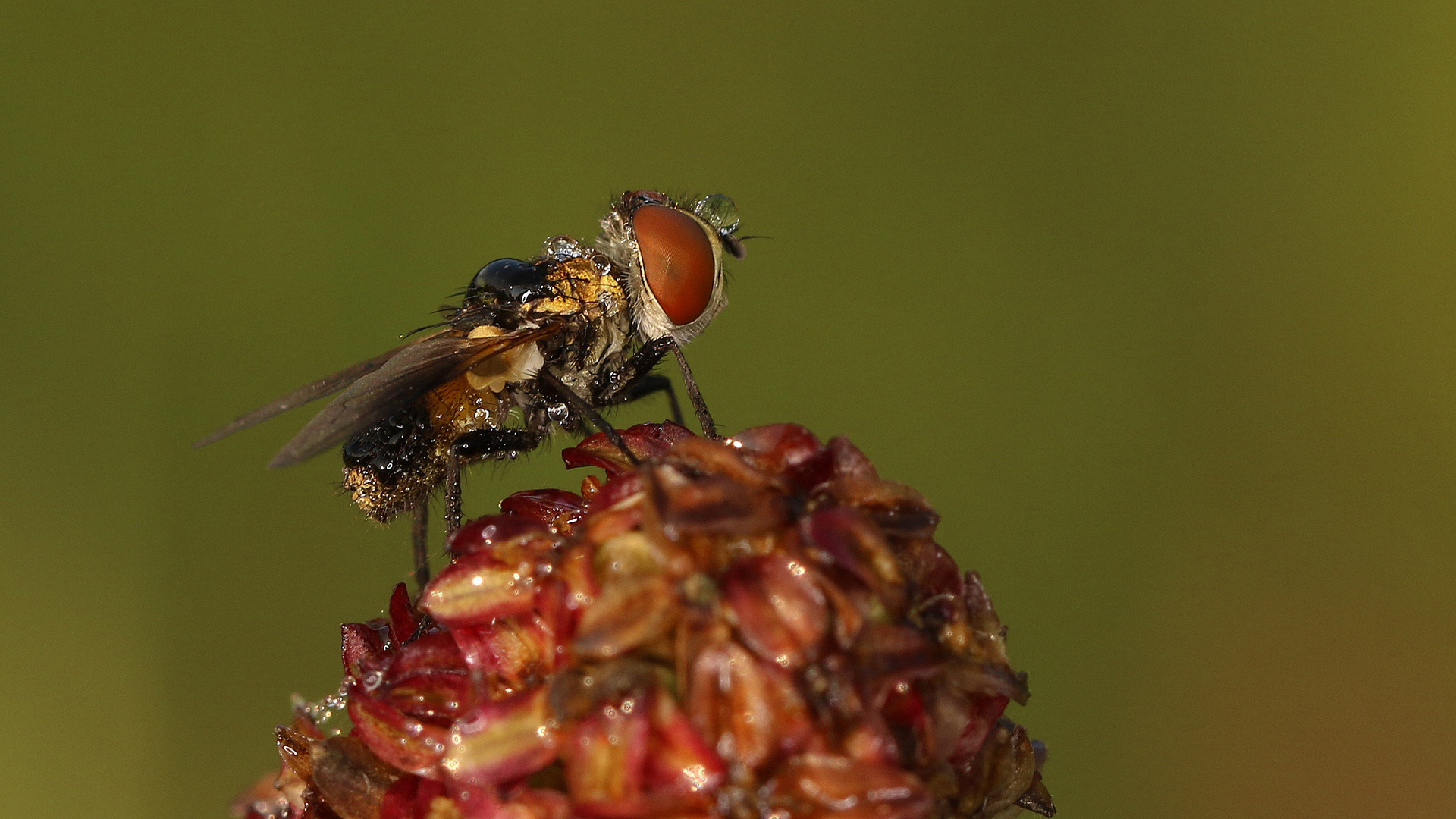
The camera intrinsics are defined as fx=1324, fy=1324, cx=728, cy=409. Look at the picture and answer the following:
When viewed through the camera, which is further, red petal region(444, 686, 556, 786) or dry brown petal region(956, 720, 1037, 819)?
dry brown petal region(956, 720, 1037, 819)

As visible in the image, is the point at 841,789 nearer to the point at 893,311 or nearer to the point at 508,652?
the point at 508,652

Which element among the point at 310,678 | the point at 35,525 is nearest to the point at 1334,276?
the point at 310,678

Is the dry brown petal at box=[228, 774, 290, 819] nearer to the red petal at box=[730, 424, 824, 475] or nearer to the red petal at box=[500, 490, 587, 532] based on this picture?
the red petal at box=[500, 490, 587, 532]

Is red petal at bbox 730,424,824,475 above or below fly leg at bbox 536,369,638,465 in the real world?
above

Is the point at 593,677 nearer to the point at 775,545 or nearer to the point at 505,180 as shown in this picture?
the point at 775,545

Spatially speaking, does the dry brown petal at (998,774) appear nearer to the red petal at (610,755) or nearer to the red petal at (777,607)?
the red petal at (777,607)

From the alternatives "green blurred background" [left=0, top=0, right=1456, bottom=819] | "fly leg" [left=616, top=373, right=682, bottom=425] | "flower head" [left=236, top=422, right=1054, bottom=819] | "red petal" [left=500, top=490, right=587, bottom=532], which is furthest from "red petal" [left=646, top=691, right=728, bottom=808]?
"green blurred background" [left=0, top=0, right=1456, bottom=819]

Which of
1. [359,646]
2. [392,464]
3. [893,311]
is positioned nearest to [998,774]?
[359,646]
